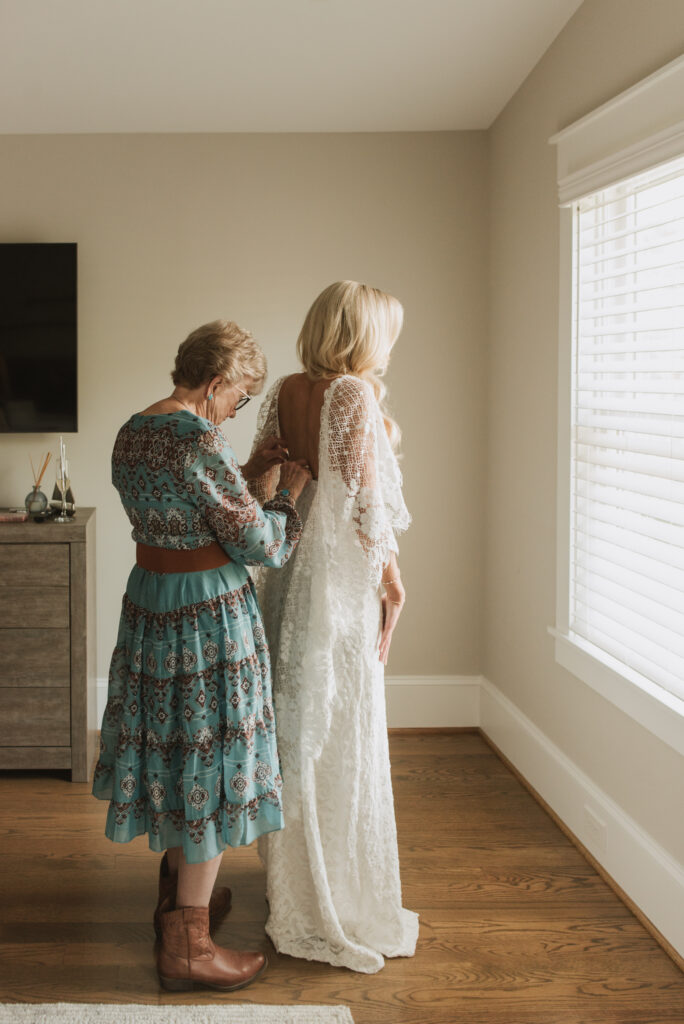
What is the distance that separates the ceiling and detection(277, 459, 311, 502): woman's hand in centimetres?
143

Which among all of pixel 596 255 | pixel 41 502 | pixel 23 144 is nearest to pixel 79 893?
pixel 41 502

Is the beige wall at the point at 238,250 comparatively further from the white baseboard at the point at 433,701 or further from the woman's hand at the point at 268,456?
the woman's hand at the point at 268,456

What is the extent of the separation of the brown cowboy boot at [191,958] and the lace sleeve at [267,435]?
1001 millimetres

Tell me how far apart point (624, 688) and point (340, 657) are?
32.2 inches

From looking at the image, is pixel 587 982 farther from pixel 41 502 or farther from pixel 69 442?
pixel 69 442

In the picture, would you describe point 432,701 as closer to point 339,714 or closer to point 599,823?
point 599,823

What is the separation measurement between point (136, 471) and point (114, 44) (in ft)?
5.61

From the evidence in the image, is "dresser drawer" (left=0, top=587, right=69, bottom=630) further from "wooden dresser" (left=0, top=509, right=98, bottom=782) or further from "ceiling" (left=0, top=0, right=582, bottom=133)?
"ceiling" (left=0, top=0, right=582, bottom=133)

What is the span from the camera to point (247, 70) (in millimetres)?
2947

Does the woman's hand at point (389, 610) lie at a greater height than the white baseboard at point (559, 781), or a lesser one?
greater

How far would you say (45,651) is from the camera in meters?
3.13

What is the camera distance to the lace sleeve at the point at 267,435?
7.16 feet

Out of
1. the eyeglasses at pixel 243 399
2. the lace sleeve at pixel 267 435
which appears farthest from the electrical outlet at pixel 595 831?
the eyeglasses at pixel 243 399

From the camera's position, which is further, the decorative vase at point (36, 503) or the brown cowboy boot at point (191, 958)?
the decorative vase at point (36, 503)
